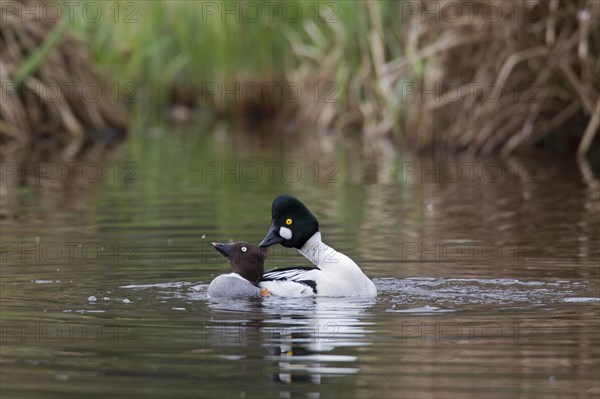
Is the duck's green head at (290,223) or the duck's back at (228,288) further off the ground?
Result: the duck's green head at (290,223)

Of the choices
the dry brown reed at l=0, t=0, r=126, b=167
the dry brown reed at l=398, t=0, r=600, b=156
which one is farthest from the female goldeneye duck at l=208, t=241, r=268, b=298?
the dry brown reed at l=0, t=0, r=126, b=167

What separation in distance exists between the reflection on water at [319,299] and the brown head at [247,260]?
305 millimetres

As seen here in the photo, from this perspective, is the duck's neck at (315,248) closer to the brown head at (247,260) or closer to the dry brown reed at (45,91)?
the brown head at (247,260)

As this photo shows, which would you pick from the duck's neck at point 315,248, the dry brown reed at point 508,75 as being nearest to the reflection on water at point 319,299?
the duck's neck at point 315,248

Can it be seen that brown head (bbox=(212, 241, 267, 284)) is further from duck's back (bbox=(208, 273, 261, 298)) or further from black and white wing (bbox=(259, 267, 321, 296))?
duck's back (bbox=(208, 273, 261, 298))

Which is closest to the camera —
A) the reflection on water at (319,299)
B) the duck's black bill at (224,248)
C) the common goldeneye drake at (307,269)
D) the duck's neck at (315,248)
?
the reflection on water at (319,299)

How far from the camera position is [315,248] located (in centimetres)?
930

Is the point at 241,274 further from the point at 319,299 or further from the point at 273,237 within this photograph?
the point at 319,299

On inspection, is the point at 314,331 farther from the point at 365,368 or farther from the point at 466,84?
the point at 466,84

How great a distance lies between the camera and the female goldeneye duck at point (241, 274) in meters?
8.90

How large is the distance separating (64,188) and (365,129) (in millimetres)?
8832

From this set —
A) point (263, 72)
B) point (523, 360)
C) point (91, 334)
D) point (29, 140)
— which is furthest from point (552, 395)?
point (263, 72)

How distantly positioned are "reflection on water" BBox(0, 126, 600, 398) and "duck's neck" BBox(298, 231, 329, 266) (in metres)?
0.49

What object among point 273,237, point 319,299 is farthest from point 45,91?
point 319,299
